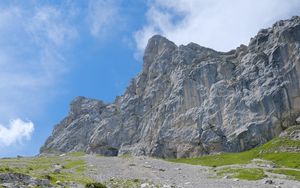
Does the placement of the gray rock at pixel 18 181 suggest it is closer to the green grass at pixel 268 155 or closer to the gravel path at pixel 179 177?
the gravel path at pixel 179 177

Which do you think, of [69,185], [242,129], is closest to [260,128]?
[242,129]

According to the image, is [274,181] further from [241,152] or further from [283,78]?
[283,78]

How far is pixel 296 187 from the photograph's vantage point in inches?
2854

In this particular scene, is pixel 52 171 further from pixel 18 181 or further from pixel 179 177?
pixel 18 181

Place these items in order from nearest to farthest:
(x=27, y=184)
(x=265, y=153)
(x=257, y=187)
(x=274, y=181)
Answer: (x=27, y=184) < (x=257, y=187) < (x=274, y=181) < (x=265, y=153)

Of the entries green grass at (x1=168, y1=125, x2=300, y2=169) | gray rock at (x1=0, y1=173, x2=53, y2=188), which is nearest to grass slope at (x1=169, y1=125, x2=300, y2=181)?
green grass at (x1=168, y1=125, x2=300, y2=169)

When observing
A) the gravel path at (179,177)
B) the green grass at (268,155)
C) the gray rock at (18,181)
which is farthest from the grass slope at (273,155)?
the gray rock at (18,181)

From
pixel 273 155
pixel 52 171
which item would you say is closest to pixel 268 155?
pixel 273 155

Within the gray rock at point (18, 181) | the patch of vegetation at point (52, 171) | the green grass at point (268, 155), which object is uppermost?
the green grass at point (268, 155)

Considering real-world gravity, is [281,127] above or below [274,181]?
above

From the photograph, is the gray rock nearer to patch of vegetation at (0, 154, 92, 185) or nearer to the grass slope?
patch of vegetation at (0, 154, 92, 185)

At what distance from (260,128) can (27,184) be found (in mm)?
156614

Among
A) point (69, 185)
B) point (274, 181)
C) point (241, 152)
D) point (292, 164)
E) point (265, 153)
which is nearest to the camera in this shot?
point (69, 185)

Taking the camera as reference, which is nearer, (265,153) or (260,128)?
(265,153)
